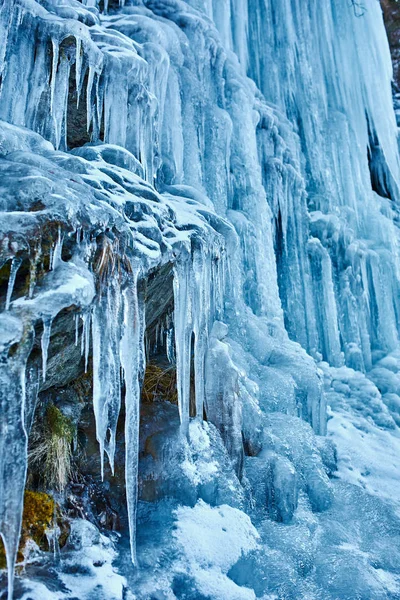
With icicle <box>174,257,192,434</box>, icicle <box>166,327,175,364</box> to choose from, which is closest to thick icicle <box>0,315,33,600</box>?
icicle <box>174,257,192,434</box>

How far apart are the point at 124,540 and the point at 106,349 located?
5.30ft

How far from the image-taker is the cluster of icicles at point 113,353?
8.08ft

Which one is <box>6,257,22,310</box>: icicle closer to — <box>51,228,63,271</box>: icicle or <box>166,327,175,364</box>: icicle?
<box>51,228,63,271</box>: icicle

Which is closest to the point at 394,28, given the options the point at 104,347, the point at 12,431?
the point at 104,347

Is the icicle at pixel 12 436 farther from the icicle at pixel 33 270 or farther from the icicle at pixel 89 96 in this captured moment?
the icicle at pixel 89 96

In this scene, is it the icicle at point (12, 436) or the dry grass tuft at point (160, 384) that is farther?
the dry grass tuft at point (160, 384)

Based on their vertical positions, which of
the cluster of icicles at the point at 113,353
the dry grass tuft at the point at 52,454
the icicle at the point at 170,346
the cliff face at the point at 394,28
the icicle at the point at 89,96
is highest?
the cliff face at the point at 394,28

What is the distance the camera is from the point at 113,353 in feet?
10.9

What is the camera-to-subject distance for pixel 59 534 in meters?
3.19

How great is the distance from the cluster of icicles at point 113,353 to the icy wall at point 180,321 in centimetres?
2

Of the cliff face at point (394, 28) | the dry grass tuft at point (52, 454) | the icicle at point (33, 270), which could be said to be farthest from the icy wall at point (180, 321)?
the cliff face at point (394, 28)

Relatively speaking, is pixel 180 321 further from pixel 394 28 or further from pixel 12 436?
pixel 394 28

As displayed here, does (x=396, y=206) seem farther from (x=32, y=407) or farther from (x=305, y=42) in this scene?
(x=32, y=407)

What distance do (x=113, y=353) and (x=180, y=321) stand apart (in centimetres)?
117
